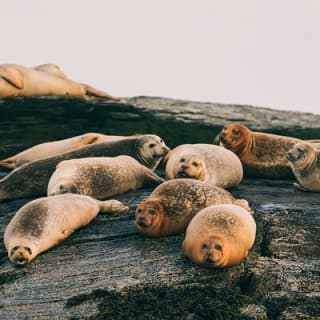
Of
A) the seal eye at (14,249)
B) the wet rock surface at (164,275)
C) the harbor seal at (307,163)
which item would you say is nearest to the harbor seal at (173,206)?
the wet rock surface at (164,275)

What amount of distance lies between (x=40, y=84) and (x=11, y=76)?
67 centimetres

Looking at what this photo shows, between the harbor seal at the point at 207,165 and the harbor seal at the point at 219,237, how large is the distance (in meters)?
1.87

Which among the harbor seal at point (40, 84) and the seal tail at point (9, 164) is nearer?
the seal tail at point (9, 164)

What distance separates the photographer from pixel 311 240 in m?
6.32

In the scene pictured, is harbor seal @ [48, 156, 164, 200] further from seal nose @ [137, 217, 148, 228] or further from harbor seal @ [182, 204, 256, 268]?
harbor seal @ [182, 204, 256, 268]

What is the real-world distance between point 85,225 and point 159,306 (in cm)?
217

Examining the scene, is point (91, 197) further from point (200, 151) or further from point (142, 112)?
point (142, 112)

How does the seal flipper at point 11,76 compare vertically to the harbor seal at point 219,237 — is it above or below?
above

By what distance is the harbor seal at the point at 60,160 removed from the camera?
8703mm

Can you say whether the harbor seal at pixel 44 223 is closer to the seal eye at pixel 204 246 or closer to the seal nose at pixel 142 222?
the seal nose at pixel 142 222

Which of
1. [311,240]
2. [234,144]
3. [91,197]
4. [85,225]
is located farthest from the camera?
[234,144]

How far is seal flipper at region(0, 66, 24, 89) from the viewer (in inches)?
509

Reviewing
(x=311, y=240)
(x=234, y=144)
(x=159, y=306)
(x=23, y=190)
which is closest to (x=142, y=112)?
(x=234, y=144)

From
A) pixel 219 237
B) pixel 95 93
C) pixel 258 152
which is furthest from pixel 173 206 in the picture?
pixel 95 93
